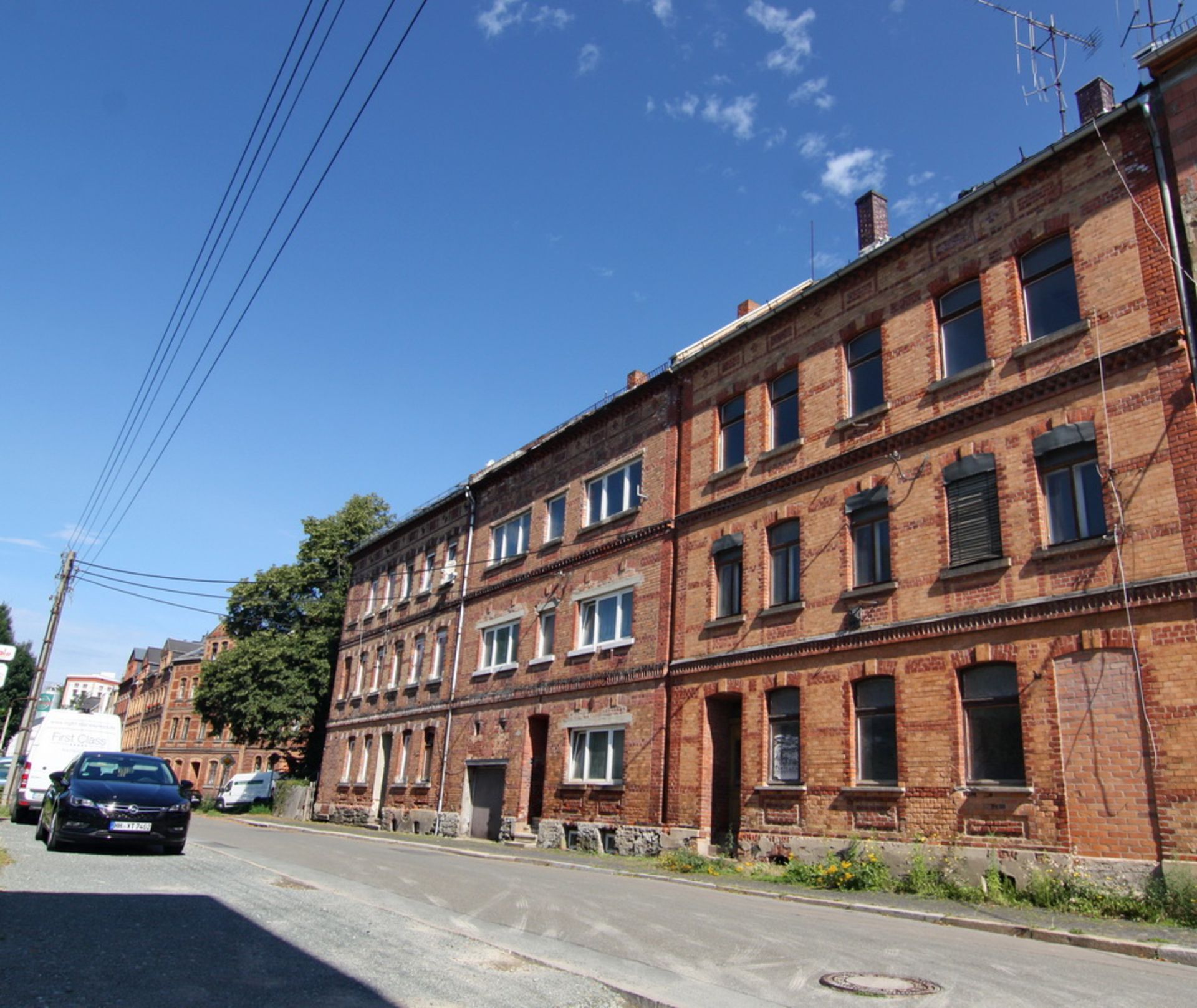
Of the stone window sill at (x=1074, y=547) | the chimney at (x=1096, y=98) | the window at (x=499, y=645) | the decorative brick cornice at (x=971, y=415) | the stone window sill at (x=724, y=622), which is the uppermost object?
the chimney at (x=1096, y=98)

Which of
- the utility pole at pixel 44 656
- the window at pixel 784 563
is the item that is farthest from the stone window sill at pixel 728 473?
the utility pole at pixel 44 656

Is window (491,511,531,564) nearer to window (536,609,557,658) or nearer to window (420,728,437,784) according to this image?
window (536,609,557,658)

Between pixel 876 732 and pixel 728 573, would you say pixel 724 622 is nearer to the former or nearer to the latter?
pixel 728 573

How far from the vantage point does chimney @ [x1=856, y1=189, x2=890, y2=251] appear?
21734 millimetres

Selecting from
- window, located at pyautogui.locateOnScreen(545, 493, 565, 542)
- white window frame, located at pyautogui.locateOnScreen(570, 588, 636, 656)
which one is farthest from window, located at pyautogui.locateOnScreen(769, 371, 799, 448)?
window, located at pyautogui.locateOnScreen(545, 493, 565, 542)

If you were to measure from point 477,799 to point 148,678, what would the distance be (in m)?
64.6

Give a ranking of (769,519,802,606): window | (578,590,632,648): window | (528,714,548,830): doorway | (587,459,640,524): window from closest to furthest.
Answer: (769,519,802,606): window
(578,590,632,648): window
(587,459,640,524): window
(528,714,548,830): doorway

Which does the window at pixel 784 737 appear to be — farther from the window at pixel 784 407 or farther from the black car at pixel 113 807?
the black car at pixel 113 807

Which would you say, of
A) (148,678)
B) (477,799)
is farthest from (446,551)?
(148,678)

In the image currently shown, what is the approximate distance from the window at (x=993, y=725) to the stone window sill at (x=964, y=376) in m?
4.79

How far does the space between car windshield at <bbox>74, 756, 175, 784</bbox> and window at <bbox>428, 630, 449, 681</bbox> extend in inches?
Result: 616

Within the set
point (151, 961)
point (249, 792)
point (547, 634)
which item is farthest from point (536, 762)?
point (249, 792)

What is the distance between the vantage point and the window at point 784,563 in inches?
711

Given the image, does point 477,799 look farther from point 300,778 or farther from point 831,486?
point 300,778
